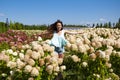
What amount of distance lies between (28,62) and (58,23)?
316cm

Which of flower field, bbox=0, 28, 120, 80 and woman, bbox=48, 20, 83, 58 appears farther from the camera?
woman, bbox=48, 20, 83, 58

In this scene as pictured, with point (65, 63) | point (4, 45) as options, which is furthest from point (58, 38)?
point (4, 45)

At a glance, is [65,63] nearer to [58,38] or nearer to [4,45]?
[58,38]

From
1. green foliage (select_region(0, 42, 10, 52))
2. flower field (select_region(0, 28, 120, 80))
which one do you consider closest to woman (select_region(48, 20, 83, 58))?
flower field (select_region(0, 28, 120, 80))

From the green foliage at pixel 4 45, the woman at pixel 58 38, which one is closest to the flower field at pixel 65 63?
the woman at pixel 58 38

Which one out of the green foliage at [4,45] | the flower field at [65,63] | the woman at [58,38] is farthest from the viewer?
the green foliage at [4,45]

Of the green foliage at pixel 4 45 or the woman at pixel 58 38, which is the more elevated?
the woman at pixel 58 38

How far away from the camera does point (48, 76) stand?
270 inches

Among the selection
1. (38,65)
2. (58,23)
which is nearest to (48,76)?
(38,65)

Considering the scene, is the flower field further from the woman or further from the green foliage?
the green foliage

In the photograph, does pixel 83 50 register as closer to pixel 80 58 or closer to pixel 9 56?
pixel 80 58

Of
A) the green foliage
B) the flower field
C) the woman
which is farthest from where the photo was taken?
the green foliage

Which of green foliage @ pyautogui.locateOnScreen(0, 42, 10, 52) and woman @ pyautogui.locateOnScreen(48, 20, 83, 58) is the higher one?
woman @ pyautogui.locateOnScreen(48, 20, 83, 58)

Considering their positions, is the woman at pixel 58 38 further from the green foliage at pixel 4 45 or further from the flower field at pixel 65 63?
the green foliage at pixel 4 45
